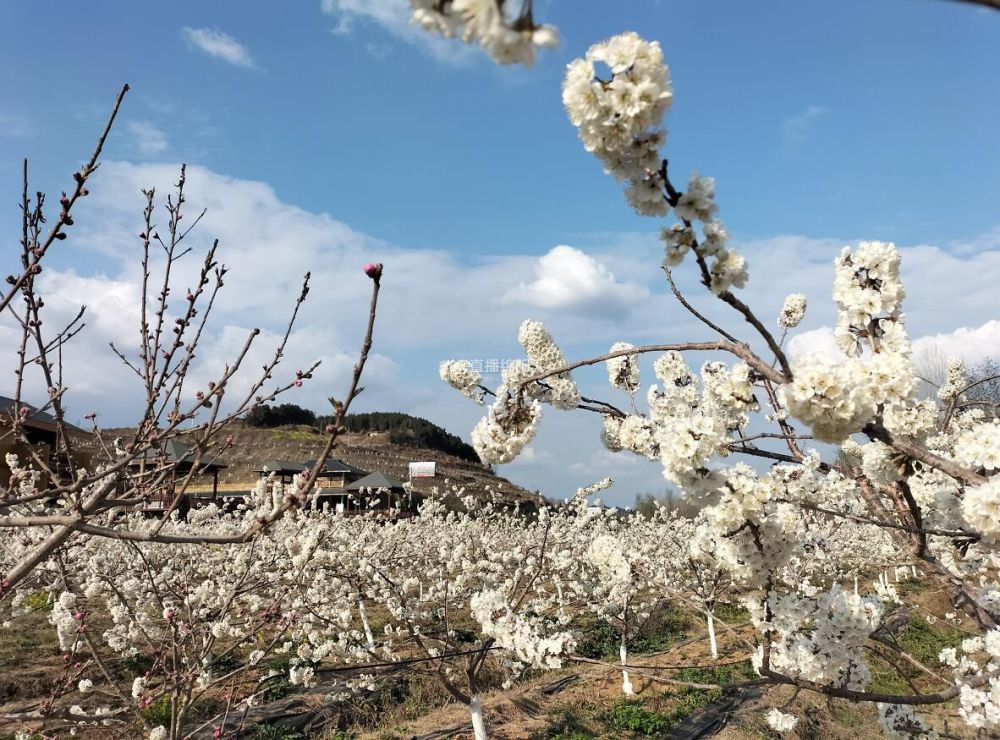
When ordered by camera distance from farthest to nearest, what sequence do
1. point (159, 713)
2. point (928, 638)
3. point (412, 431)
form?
point (412, 431) → point (928, 638) → point (159, 713)

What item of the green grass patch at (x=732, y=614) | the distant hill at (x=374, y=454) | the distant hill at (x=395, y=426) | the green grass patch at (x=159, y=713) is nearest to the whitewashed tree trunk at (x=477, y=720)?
the green grass patch at (x=159, y=713)

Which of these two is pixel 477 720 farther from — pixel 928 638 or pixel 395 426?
pixel 395 426

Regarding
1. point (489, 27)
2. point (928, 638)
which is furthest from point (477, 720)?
point (928, 638)

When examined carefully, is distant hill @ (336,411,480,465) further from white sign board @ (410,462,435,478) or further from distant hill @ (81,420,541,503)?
white sign board @ (410,462,435,478)

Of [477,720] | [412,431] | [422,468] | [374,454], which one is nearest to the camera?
[477,720]

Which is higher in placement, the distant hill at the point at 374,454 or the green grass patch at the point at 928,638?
the distant hill at the point at 374,454

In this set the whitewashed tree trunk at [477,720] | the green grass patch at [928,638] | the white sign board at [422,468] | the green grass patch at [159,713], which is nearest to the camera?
the whitewashed tree trunk at [477,720]

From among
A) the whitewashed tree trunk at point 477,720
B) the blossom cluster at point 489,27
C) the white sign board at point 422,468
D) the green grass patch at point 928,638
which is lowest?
the green grass patch at point 928,638

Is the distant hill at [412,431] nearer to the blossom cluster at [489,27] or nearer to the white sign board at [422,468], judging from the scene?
the white sign board at [422,468]

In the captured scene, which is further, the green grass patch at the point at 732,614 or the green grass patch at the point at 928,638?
the green grass patch at the point at 732,614

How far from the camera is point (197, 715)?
8.54 m

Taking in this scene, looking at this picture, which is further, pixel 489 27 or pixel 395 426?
pixel 395 426

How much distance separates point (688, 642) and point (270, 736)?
9.04 meters

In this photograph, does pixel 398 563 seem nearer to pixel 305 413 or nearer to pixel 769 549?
pixel 769 549
